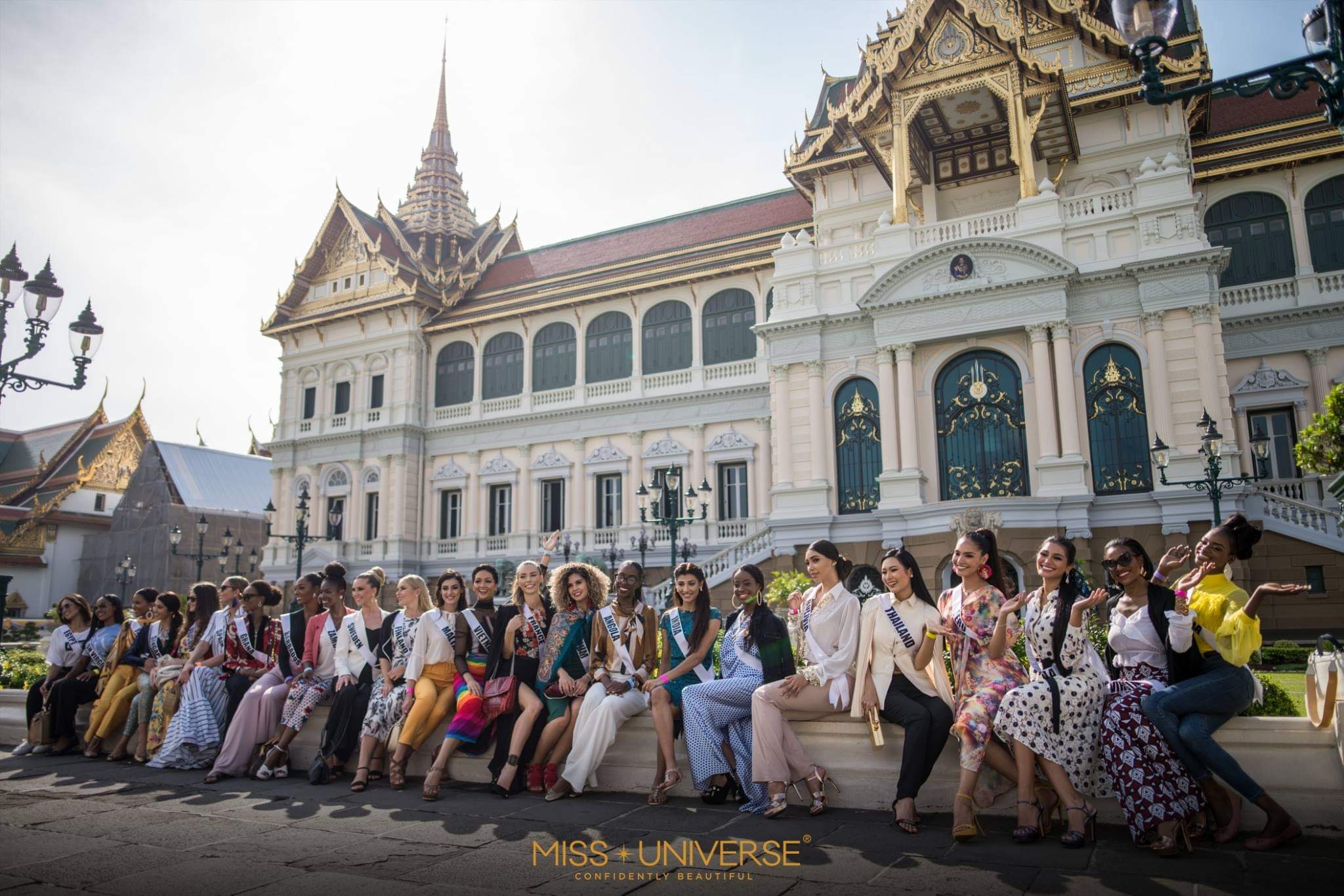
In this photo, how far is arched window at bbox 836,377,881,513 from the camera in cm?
2142

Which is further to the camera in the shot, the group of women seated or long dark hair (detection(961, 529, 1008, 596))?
long dark hair (detection(961, 529, 1008, 596))

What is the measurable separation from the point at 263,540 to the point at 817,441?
31822mm

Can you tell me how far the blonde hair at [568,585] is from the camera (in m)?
7.54

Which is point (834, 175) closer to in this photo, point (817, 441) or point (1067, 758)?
point (817, 441)

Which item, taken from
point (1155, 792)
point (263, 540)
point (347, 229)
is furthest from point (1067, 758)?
point (263, 540)

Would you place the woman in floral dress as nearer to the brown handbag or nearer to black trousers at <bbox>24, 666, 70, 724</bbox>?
the brown handbag

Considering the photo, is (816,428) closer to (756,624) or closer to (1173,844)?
(756,624)

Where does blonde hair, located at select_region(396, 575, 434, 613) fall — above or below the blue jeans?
above

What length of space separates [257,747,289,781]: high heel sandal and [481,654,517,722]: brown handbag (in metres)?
2.01

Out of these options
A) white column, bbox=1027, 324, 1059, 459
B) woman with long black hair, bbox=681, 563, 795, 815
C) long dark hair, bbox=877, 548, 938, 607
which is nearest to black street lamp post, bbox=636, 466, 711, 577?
white column, bbox=1027, 324, 1059, 459

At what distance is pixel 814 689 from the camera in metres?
6.48

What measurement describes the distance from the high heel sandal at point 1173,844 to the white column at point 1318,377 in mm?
19747

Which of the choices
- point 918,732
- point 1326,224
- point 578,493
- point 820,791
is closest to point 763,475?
point 578,493

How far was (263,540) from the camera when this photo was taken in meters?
44.2
